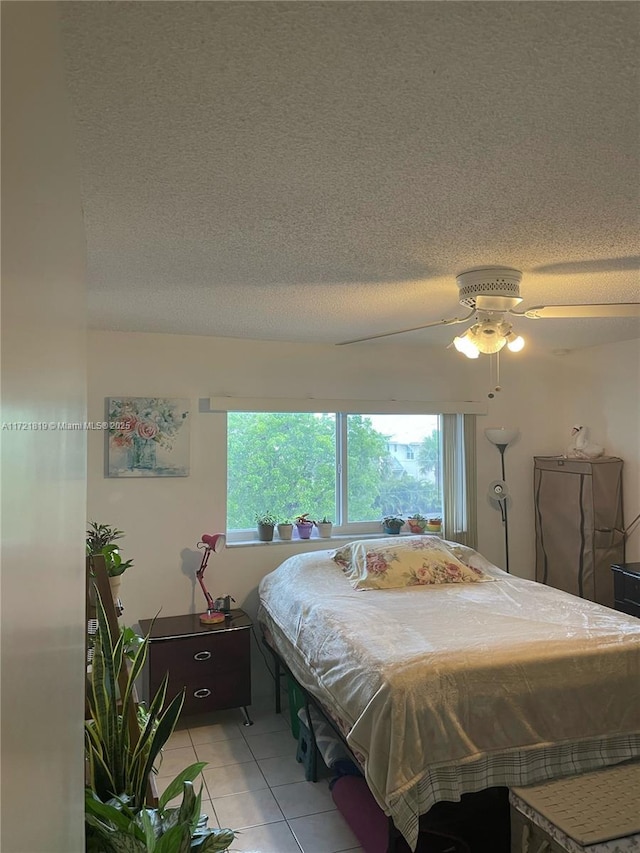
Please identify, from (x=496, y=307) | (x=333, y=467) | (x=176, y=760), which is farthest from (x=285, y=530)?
(x=496, y=307)

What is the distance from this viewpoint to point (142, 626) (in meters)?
3.58

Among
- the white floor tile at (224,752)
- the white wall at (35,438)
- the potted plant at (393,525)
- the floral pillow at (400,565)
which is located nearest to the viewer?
the white wall at (35,438)

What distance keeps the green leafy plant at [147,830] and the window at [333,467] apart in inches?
94.5

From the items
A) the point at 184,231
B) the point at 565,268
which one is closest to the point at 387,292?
the point at 565,268

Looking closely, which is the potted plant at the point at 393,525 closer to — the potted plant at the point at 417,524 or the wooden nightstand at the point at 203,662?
the potted plant at the point at 417,524

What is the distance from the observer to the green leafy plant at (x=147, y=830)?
1380 mm

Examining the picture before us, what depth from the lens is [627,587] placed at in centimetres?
355

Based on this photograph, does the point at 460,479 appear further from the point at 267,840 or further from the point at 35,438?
the point at 35,438

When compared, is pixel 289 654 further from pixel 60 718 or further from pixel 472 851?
pixel 60 718

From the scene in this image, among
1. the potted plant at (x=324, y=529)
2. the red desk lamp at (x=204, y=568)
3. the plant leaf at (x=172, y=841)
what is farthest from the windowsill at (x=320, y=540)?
the plant leaf at (x=172, y=841)

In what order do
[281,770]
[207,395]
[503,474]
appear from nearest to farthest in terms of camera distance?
Result: 1. [281,770]
2. [207,395]
3. [503,474]

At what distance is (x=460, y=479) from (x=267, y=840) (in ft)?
8.48

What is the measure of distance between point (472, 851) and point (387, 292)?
7.22 ft

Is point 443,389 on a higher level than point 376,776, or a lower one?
higher
